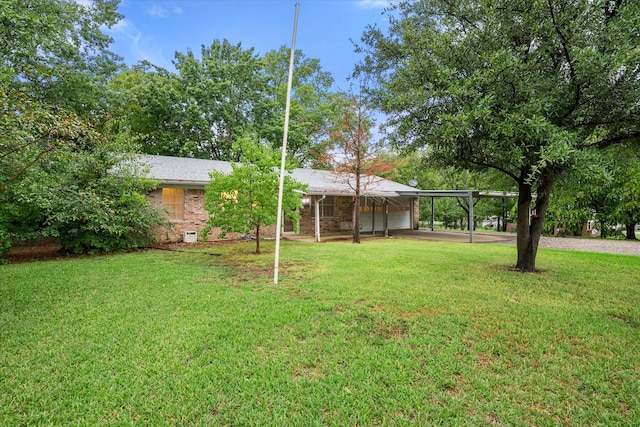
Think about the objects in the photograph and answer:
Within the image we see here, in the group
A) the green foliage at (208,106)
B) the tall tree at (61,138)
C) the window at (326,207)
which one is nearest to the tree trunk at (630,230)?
the window at (326,207)

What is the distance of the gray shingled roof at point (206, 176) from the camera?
39.0ft

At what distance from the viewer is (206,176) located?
12.8 metres

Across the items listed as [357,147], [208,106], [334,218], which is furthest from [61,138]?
[208,106]

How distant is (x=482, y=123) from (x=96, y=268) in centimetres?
867

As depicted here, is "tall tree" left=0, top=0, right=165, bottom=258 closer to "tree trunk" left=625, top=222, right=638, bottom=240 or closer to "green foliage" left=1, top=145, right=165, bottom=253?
"green foliage" left=1, top=145, right=165, bottom=253

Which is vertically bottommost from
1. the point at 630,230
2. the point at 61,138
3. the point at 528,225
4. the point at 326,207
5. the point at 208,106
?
the point at 630,230

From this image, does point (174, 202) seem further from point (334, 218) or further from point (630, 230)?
point (630, 230)

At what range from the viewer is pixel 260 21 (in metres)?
10.2

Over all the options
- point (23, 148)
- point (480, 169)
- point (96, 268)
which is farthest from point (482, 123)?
point (96, 268)

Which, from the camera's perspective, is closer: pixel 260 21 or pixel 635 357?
pixel 635 357

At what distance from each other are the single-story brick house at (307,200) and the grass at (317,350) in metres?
5.72

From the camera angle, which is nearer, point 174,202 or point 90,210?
point 90,210

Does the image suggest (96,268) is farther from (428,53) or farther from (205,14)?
(205,14)

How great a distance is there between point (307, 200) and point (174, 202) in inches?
238
